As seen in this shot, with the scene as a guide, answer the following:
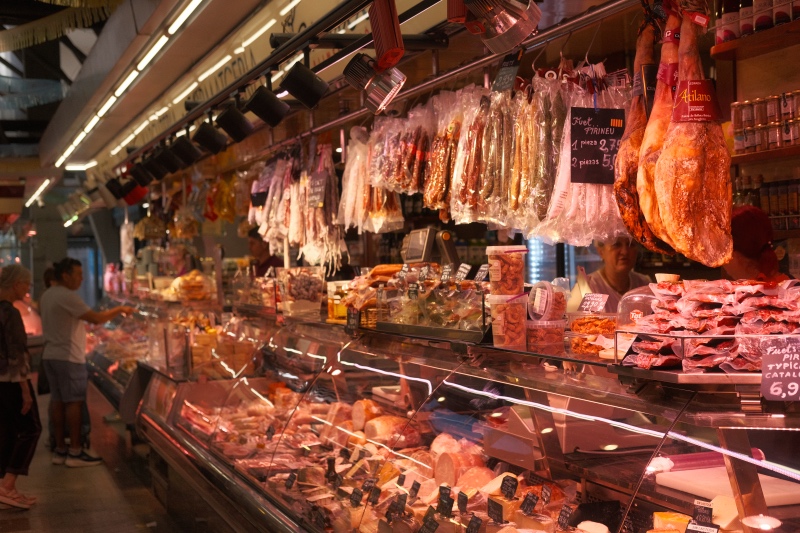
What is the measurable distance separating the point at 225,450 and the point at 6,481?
2642 mm

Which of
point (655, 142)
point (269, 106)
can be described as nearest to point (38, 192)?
point (269, 106)

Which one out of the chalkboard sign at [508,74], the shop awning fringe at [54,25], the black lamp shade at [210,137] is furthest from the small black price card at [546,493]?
the shop awning fringe at [54,25]

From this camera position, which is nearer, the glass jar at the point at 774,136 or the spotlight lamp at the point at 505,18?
the spotlight lamp at the point at 505,18

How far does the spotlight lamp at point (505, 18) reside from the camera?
2.57 m

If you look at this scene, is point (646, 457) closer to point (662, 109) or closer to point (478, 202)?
point (662, 109)

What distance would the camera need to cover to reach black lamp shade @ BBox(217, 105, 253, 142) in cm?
519

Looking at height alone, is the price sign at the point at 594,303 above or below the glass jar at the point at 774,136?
below

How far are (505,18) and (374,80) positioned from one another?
1.02 metres

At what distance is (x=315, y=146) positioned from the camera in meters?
5.29

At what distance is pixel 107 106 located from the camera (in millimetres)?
7941

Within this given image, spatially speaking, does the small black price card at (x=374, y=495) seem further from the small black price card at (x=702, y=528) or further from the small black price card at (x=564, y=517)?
the small black price card at (x=702, y=528)

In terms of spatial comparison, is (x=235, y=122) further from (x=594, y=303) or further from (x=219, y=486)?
(x=594, y=303)

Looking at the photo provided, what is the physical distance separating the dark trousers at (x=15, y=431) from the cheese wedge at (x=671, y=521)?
17.8ft

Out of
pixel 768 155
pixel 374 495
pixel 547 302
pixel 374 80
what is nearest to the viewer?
pixel 547 302
